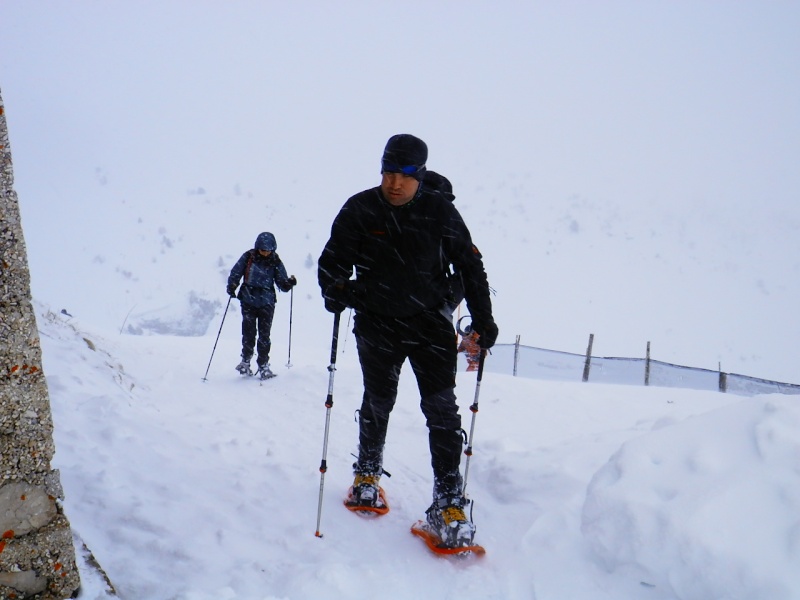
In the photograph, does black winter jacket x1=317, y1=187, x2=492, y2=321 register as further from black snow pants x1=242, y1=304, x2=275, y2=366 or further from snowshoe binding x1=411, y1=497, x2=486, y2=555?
black snow pants x1=242, y1=304, x2=275, y2=366

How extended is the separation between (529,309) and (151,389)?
4113cm

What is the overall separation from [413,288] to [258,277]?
254 inches

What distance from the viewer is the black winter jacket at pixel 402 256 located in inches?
125

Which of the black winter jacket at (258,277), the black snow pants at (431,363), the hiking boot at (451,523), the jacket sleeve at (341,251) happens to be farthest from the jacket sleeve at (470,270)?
the black winter jacket at (258,277)

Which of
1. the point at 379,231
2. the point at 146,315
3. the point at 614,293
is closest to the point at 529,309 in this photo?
the point at 614,293

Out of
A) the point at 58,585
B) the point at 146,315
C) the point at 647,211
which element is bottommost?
the point at 146,315

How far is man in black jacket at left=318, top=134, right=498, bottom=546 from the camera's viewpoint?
317 cm

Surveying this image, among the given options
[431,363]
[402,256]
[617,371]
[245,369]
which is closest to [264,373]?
[245,369]

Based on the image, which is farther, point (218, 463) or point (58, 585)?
point (218, 463)

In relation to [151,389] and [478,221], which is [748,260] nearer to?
[478,221]

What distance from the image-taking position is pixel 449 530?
2.97 meters

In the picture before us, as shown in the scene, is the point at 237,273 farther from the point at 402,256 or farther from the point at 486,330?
the point at 486,330

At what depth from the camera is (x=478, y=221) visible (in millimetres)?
70062

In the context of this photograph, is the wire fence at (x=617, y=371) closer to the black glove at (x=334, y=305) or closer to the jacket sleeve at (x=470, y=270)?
the jacket sleeve at (x=470, y=270)
